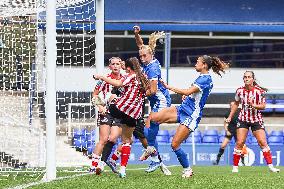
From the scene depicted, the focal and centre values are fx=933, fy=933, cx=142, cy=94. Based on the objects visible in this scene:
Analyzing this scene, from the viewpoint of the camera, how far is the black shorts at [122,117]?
13.4 m

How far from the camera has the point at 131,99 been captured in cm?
1343

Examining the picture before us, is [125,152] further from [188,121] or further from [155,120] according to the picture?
[155,120]

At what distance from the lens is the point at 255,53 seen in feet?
113

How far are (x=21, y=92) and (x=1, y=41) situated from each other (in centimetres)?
101

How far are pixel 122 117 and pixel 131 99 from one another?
298mm

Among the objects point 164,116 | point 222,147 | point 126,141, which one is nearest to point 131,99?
point 126,141

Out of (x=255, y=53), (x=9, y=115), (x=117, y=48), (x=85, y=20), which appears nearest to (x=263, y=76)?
(x=255, y=53)

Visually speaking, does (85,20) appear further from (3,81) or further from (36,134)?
(36,134)

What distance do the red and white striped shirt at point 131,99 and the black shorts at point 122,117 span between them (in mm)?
56

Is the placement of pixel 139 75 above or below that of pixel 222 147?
above

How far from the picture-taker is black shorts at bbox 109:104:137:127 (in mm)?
13445

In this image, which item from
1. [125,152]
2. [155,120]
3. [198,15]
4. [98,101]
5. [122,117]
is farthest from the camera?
[198,15]

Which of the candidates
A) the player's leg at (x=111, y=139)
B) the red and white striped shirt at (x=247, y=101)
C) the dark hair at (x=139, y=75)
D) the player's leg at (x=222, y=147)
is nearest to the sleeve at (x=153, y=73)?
the dark hair at (x=139, y=75)

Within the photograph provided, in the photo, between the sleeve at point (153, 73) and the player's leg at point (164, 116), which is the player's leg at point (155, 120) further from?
the sleeve at point (153, 73)
